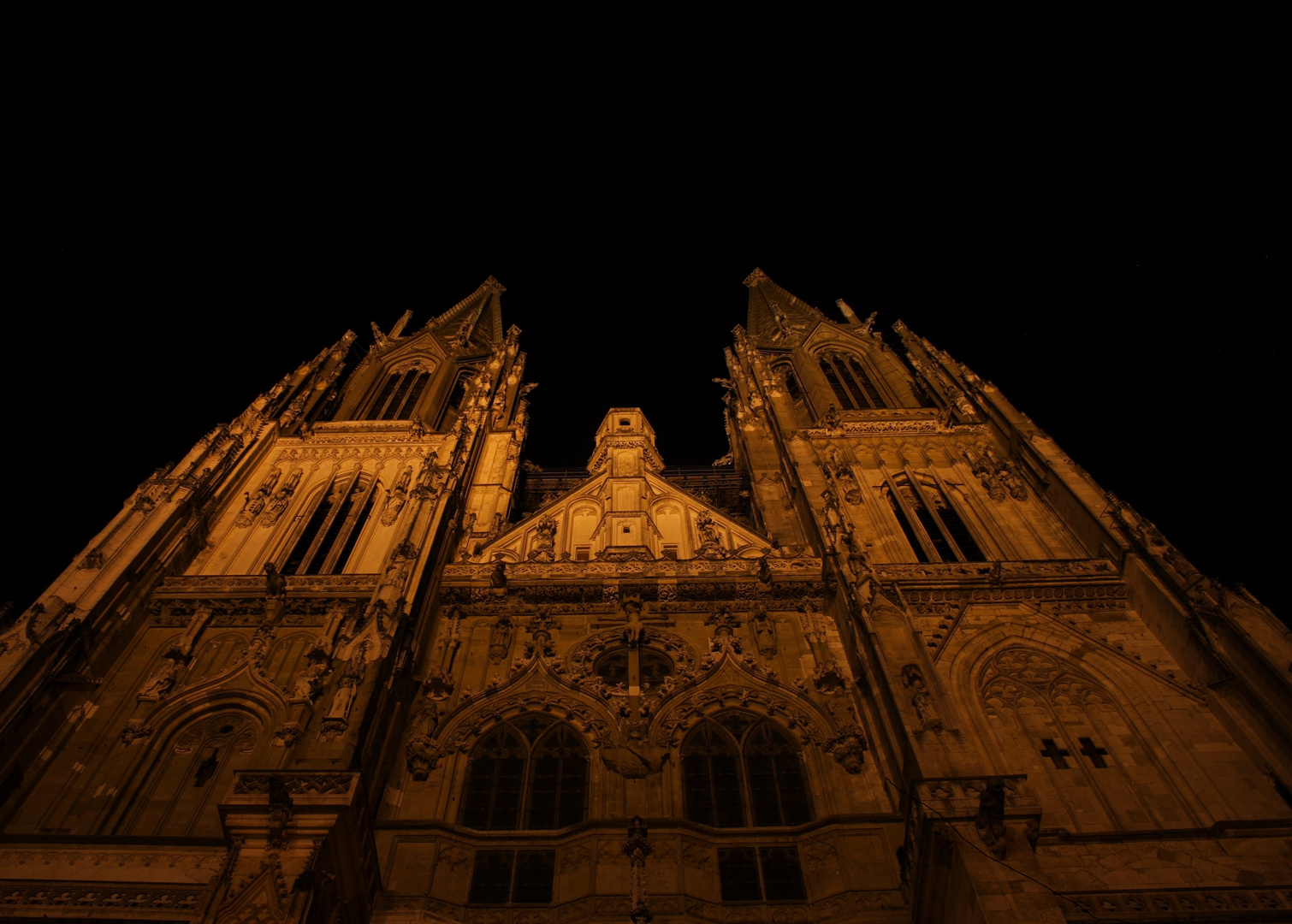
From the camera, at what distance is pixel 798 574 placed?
1862 cm

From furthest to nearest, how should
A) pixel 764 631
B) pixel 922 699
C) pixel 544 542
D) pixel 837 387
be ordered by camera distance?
pixel 837 387, pixel 544 542, pixel 764 631, pixel 922 699

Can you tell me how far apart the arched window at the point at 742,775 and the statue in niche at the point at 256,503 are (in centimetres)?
1259

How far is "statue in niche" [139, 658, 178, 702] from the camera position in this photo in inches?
596

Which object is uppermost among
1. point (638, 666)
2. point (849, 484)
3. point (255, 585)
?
point (849, 484)

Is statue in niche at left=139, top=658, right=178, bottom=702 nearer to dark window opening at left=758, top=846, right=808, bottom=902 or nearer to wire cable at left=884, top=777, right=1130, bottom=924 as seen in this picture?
dark window opening at left=758, top=846, right=808, bottom=902

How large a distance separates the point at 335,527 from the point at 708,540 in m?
9.35

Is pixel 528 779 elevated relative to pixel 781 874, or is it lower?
elevated

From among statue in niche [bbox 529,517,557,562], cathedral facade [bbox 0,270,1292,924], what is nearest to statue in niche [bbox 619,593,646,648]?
cathedral facade [bbox 0,270,1292,924]

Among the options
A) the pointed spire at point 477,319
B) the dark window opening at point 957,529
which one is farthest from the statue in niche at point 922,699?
the pointed spire at point 477,319

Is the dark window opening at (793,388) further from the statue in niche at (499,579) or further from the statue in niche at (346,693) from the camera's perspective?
the statue in niche at (346,693)

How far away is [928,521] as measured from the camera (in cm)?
2159

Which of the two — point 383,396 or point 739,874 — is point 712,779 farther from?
point 383,396

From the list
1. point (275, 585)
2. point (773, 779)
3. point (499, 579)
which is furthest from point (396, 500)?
point (773, 779)

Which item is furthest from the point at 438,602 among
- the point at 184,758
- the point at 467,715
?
the point at 184,758
